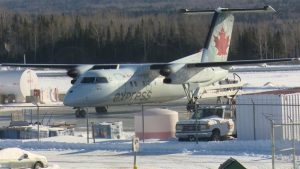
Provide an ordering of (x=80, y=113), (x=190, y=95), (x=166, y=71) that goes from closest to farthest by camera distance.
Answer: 1. (x=80, y=113)
2. (x=166, y=71)
3. (x=190, y=95)

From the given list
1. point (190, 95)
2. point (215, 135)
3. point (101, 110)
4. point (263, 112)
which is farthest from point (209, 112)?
point (101, 110)

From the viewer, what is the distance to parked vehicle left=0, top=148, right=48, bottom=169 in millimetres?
26375

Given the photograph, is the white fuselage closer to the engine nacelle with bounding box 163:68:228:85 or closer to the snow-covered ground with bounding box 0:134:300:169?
the engine nacelle with bounding box 163:68:228:85

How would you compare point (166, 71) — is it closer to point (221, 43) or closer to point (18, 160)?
point (221, 43)

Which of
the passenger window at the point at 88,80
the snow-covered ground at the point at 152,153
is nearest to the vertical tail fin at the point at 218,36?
the passenger window at the point at 88,80

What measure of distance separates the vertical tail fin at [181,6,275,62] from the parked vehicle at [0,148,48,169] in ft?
95.8

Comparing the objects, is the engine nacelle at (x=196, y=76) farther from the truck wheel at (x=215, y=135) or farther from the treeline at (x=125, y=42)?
the treeline at (x=125, y=42)

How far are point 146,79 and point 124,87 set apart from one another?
2074mm

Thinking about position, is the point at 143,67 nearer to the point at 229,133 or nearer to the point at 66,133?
the point at 66,133

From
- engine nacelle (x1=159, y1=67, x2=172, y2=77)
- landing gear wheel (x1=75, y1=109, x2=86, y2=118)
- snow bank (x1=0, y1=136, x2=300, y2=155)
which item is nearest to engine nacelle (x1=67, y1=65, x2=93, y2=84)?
landing gear wheel (x1=75, y1=109, x2=86, y2=118)

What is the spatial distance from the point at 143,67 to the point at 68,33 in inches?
3967

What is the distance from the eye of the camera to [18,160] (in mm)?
26781

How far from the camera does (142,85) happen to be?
1999 inches

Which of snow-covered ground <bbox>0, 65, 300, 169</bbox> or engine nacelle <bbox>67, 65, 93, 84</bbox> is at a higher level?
engine nacelle <bbox>67, 65, 93, 84</bbox>
